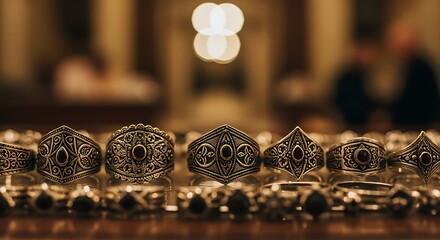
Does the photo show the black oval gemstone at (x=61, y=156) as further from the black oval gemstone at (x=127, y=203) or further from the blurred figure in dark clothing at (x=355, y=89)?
the blurred figure in dark clothing at (x=355, y=89)

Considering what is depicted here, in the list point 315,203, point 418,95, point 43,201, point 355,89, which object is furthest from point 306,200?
point 355,89

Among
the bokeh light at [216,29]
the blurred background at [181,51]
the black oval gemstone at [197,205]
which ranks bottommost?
the black oval gemstone at [197,205]

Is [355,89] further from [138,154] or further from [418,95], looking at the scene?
[138,154]

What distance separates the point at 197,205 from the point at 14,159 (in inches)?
6.9

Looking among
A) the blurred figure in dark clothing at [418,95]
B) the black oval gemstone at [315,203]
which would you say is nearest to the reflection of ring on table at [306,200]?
the black oval gemstone at [315,203]

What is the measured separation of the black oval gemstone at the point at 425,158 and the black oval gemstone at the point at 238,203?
162 millimetres

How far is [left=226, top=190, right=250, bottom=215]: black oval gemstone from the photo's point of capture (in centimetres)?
42

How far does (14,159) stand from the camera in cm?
46

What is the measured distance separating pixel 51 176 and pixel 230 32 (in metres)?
6.47

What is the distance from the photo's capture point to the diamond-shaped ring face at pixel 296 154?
0.45 metres

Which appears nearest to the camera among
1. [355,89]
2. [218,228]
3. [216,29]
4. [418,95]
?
[218,228]

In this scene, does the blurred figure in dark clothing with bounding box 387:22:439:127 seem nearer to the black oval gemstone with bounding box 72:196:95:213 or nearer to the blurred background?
the blurred background

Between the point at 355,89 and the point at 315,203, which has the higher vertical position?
the point at 355,89

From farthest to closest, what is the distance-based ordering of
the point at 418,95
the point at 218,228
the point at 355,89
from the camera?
the point at 355,89 < the point at 418,95 < the point at 218,228
